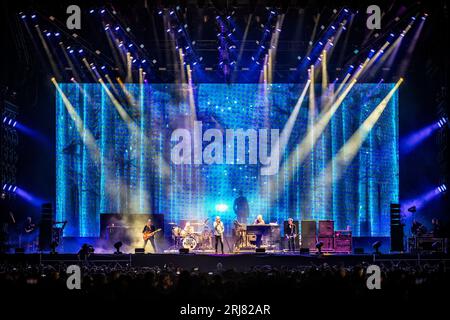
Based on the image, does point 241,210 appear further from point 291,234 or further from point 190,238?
point 291,234

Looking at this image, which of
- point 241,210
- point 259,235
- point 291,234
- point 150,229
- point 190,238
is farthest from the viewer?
point 241,210

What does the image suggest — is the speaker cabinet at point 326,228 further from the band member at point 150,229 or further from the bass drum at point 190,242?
the band member at point 150,229

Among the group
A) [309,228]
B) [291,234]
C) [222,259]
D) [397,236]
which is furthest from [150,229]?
[397,236]

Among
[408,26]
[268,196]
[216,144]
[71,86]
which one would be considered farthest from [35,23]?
Answer: [408,26]

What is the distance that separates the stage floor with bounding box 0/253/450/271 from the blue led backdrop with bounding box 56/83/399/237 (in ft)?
17.8

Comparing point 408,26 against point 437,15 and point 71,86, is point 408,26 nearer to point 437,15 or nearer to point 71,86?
point 437,15

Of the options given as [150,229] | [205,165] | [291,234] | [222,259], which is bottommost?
[222,259]

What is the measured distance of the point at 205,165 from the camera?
21375mm

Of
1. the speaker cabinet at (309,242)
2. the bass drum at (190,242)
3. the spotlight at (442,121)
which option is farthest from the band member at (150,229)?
the spotlight at (442,121)

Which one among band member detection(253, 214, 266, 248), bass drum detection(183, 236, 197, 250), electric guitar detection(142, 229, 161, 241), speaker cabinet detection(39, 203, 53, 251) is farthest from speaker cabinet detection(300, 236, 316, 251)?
speaker cabinet detection(39, 203, 53, 251)

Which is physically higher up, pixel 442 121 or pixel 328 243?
pixel 442 121

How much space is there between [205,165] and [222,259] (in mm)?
6446

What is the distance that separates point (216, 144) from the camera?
2141 cm

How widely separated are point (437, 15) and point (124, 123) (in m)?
10.7
